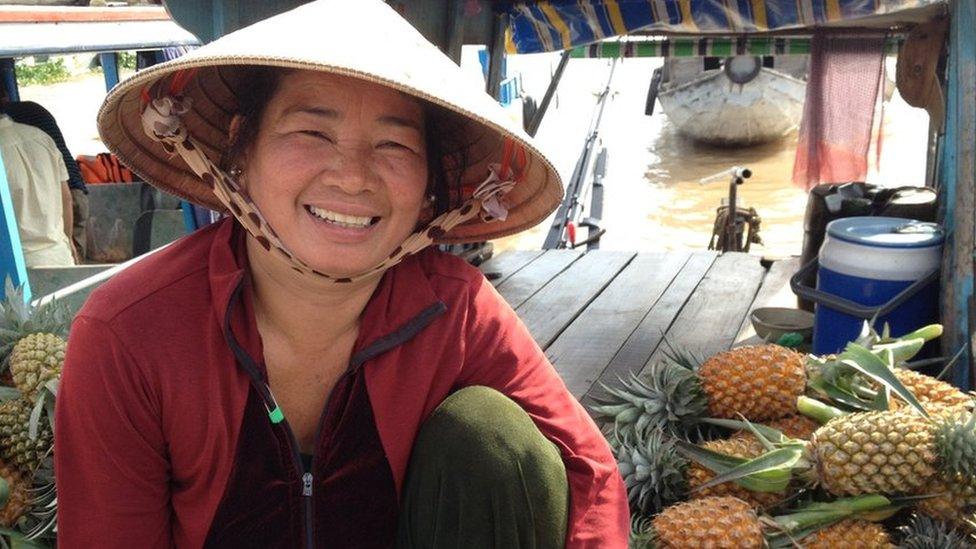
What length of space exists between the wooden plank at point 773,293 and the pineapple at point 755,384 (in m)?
1.23

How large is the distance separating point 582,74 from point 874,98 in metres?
25.2

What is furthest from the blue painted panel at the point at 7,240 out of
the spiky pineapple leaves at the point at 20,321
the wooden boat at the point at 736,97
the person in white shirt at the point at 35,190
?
the wooden boat at the point at 736,97

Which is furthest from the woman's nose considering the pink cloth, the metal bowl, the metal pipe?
the pink cloth

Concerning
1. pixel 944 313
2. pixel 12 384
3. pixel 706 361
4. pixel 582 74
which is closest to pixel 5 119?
pixel 12 384

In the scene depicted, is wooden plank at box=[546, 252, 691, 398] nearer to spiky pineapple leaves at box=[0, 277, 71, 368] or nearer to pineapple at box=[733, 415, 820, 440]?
pineapple at box=[733, 415, 820, 440]

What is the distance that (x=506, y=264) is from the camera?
4.76 meters

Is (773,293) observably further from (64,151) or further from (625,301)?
(64,151)

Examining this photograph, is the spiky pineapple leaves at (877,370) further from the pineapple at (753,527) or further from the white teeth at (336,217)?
the white teeth at (336,217)

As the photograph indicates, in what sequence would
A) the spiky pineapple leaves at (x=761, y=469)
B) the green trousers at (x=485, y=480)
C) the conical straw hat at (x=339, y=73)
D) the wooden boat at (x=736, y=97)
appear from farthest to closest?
the wooden boat at (x=736, y=97) < the spiky pineapple leaves at (x=761, y=469) < the green trousers at (x=485, y=480) < the conical straw hat at (x=339, y=73)

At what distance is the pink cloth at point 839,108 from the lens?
471 cm

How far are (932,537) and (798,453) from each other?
0.27m

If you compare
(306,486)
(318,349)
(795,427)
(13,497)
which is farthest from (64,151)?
(795,427)

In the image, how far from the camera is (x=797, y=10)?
3.70m

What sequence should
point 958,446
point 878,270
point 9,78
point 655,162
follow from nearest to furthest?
point 958,446 < point 878,270 < point 9,78 < point 655,162
